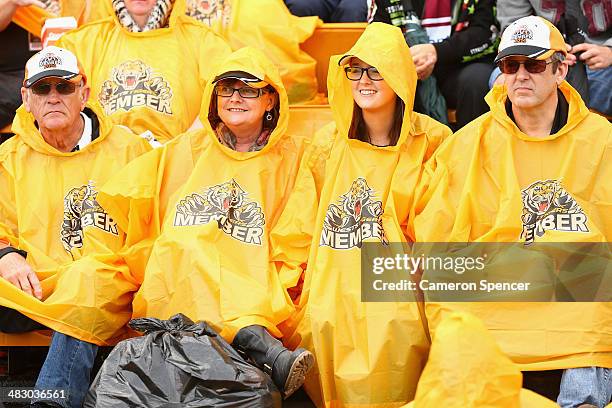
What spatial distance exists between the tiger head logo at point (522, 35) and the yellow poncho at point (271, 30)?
168 cm

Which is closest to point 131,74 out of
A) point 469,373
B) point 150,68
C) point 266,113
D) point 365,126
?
point 150,68

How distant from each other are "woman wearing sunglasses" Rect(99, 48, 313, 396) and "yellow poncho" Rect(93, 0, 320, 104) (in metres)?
1.01

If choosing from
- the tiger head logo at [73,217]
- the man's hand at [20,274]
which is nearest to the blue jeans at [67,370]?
the man's hand at [20,274]

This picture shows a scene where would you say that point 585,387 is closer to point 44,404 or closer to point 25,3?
point 44,404

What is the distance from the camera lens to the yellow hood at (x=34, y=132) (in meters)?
5.51

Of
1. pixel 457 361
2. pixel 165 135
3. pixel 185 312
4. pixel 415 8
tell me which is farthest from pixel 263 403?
pixel 415 8

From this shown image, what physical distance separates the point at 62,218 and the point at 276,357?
1.26 metres

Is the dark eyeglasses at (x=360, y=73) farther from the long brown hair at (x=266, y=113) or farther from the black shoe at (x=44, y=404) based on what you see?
the black shoe at (x=44, y=404)

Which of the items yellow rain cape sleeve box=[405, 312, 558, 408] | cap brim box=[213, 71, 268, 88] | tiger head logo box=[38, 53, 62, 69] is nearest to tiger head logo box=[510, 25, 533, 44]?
cap brim box=[213, 71, 268, 88]

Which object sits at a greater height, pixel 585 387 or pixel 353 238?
pixel 353 238

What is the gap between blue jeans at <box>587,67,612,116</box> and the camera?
19.7 ft

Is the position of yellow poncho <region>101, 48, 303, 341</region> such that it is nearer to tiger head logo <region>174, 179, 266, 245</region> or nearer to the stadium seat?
tiger head logo <region>174, 179, 266, 245</region>

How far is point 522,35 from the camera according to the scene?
5.10 metres

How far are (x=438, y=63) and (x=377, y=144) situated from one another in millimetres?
957
